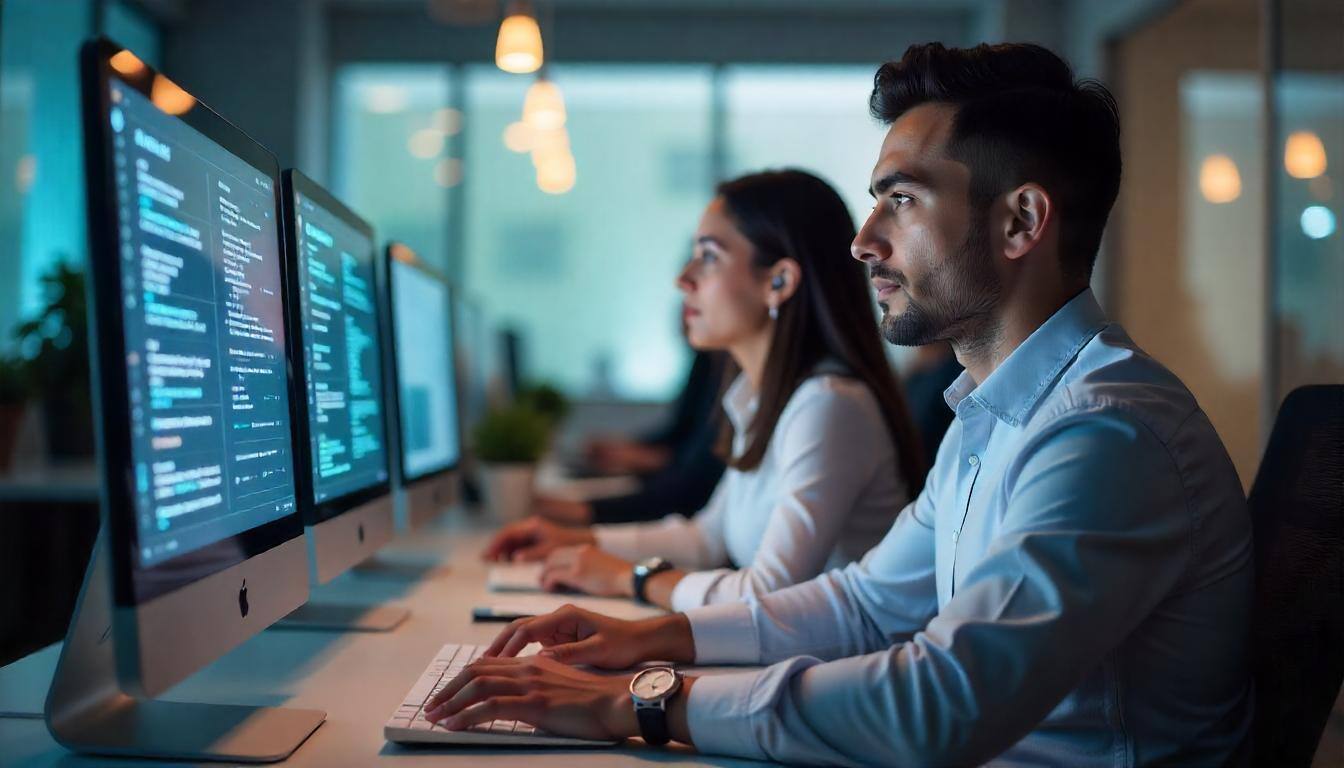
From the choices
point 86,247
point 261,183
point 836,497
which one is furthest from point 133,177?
point 836,497

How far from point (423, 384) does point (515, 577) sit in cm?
44

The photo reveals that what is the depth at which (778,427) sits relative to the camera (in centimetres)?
180

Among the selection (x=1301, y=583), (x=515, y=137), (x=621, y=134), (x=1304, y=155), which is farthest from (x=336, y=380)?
(x=621, y=134)

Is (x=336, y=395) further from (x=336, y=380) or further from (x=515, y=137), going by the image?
(x=515, y=137)

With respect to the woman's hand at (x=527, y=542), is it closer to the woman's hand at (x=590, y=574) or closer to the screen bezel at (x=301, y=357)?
the woman's hand at (x=590, y=574)

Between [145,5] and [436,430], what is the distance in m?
4.97

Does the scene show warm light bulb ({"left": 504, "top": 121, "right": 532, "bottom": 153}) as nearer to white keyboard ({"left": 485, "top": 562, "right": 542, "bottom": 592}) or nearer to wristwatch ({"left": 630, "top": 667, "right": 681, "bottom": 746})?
white keyboard ({"left": 485, "top": 562, "right": 542, "bottom": 592})

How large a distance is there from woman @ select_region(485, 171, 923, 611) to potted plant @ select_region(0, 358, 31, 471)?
2038mm

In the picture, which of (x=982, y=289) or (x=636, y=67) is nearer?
(x=982, y=289)

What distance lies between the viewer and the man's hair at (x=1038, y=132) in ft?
3.66

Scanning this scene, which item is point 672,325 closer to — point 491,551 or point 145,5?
point 145,5

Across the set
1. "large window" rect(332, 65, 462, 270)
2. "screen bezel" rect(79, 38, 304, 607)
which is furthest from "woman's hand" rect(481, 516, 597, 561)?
"large window" rect(332, 65, 462, 270)

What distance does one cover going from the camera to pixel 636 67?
6422mm

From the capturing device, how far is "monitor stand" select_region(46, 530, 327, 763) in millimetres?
883
